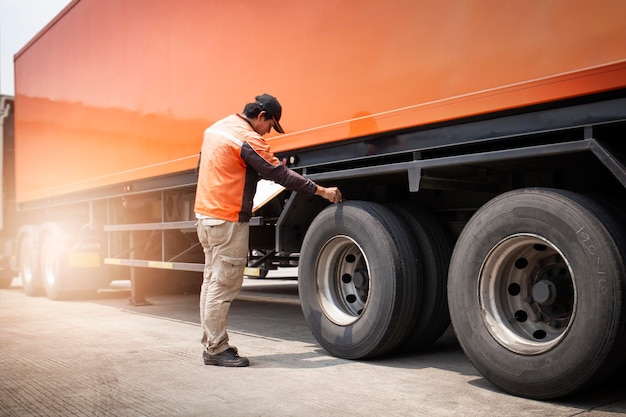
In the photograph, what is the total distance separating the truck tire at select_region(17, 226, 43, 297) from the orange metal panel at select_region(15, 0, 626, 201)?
4.49 feet

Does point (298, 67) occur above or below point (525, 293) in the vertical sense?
above

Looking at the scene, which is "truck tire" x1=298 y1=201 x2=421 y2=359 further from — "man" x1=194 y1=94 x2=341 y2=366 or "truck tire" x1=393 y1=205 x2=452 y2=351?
"man" x1=194 y1=94 x2=341 y2=366

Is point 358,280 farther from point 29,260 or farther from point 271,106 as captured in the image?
point 29,260

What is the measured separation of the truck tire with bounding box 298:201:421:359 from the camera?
4.36 m

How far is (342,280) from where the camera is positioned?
4895mm

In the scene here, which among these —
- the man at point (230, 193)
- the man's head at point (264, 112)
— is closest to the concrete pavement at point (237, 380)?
the man at point (230, 193)

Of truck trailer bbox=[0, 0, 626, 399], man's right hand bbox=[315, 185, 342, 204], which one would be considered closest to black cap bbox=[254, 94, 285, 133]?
truck trailer bbox=[0, 0, 626, 399]

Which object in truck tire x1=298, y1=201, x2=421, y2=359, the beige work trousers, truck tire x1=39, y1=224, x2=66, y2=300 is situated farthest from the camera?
truck tire x1=39, y1=224, x2=66, y2=300

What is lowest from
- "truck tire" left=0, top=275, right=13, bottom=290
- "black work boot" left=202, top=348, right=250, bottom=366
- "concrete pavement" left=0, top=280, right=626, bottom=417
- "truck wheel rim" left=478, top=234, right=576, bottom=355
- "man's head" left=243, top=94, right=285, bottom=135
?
"concrete pavement" left=0, top=280, right=626, bottom=417

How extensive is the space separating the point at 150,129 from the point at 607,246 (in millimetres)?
5355

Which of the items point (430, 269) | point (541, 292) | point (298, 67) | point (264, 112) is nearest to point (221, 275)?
point (264, 112)

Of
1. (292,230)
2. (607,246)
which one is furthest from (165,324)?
(607,246)

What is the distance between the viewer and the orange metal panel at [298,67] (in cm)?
341

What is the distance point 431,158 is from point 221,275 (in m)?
1.65
